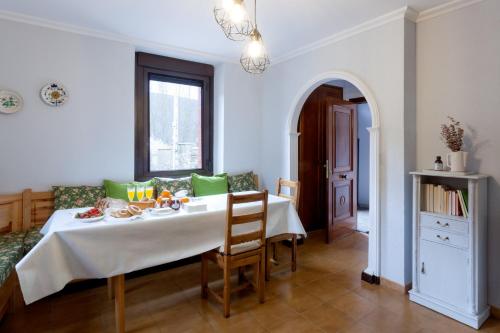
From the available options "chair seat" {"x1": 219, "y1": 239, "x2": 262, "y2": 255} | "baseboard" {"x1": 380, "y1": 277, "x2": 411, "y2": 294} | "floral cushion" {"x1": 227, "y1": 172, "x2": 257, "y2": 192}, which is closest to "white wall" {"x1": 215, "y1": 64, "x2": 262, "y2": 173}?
"floral cushion" {"x1": 227, "y1": 172, "x2": 257, "y2": 192}

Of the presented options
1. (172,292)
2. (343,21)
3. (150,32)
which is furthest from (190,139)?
(343,21)

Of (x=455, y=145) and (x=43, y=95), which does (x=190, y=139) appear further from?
(x=455, y=145)

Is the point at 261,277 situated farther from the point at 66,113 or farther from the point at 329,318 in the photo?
the point at 66,113

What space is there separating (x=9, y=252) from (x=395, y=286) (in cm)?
321

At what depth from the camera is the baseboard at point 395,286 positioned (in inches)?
104

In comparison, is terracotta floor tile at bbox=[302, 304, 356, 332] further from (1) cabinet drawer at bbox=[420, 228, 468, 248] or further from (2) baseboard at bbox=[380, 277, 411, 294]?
(1) cabinet drawer at bbox=[420, 228, 468, 248]

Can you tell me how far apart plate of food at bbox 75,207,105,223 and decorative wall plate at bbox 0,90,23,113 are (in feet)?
4.99

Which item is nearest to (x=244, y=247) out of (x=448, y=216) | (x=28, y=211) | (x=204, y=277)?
(x=204, y=277)

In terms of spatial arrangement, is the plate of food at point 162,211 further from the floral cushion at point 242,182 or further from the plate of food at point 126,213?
the floral cushion at point 242,182

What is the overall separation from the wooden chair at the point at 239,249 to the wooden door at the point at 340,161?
1842 millimetres

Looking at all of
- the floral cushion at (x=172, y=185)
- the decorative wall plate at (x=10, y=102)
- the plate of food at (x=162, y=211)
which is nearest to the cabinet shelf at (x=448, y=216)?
the plate of food at (x=162, y=211)

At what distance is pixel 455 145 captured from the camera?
7.55 ft

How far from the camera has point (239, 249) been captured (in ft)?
7.55

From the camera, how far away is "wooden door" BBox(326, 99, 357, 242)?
397 cm
